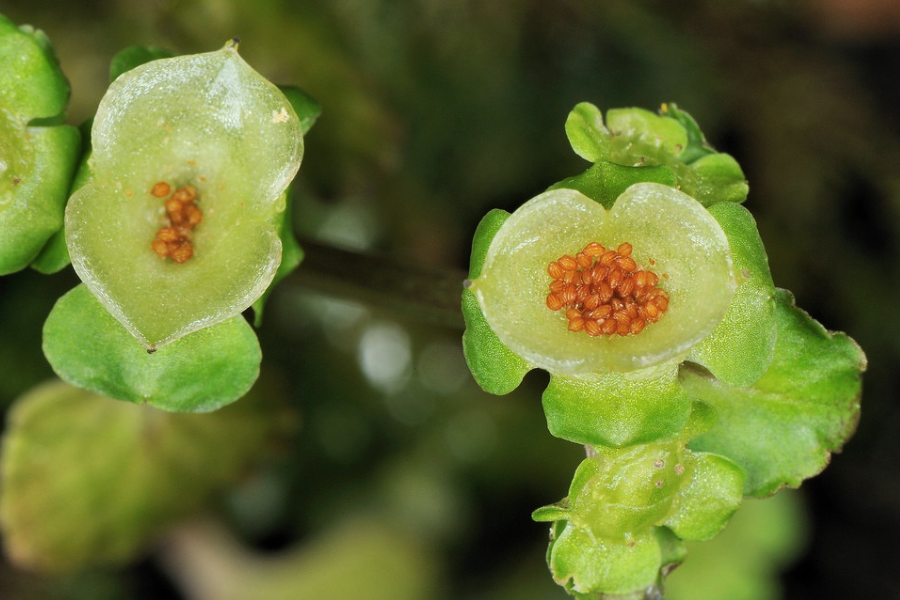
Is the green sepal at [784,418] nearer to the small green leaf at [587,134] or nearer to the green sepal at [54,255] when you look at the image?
the small green leaf at [587,134]

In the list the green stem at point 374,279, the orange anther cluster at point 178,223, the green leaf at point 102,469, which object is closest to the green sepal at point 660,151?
the green stem at point 374,279

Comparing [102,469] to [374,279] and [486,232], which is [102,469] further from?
[486,232]

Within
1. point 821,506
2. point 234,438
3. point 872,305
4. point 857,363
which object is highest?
point 857,363

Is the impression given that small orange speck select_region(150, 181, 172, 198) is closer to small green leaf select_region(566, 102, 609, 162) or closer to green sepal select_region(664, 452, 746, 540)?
small green leaf select_region(566, 102, 609, 162)

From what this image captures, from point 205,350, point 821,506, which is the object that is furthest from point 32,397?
point 821,506

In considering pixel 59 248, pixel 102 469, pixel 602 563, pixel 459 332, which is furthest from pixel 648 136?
pixel 102 469

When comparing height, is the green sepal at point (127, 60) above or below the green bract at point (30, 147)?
above

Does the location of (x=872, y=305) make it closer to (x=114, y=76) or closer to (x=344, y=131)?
(x=344, y=131)
